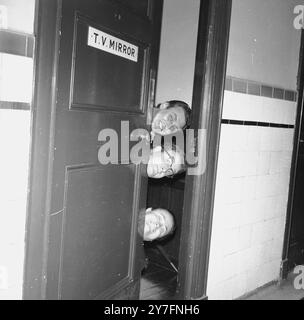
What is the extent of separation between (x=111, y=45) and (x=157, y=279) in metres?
2.01

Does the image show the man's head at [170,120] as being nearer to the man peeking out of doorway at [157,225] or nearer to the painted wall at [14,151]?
the man peeking out of doorway at [157,225]

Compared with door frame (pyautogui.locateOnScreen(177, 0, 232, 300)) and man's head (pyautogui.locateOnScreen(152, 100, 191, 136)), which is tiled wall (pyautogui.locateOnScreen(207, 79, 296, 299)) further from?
man's head (pyautogui.locateOnScreen(152, 100, 191, 136))

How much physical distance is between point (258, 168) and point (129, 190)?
3.66ft

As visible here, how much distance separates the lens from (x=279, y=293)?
119 inches

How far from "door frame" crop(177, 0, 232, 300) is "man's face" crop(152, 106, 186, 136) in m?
0.31

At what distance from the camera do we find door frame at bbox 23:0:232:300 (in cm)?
163

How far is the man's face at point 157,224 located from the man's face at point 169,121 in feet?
1.94

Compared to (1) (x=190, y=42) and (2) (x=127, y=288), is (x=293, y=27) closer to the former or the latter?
(1) (x=190, y=42)

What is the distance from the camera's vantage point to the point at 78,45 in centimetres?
172

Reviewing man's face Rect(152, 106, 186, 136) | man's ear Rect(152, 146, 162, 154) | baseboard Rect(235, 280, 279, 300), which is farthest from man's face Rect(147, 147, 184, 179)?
baseboard Rect(235, 280, 279, 300)

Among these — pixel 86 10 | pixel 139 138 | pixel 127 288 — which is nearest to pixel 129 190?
pixel 139 138

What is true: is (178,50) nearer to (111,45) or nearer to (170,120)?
(170,120)

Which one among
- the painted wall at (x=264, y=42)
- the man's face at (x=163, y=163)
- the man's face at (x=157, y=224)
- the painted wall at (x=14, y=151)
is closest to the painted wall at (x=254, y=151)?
the painted wall at (x=264, y=42)

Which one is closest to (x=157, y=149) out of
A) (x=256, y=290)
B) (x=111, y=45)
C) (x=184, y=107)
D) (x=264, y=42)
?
(x=184, y=107)
